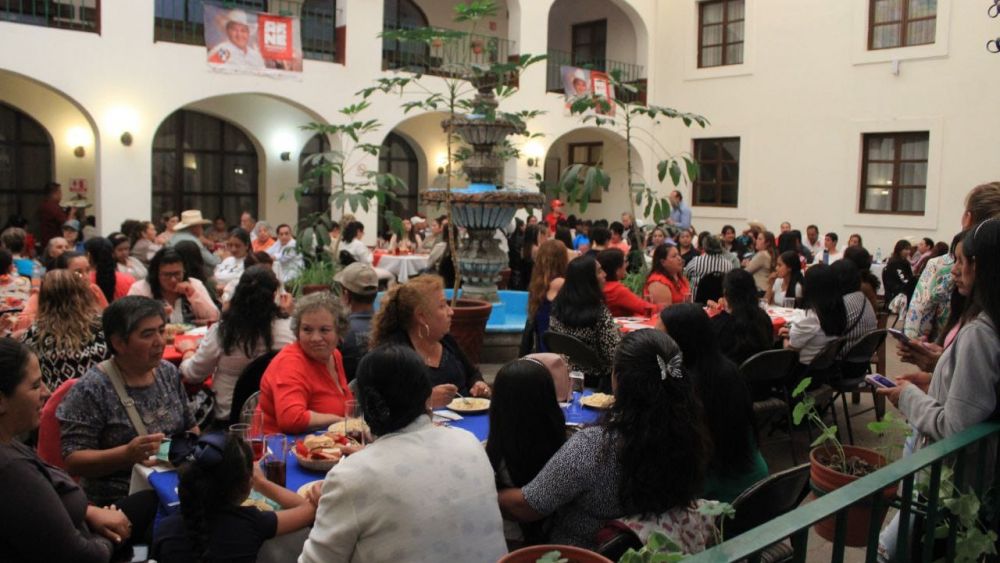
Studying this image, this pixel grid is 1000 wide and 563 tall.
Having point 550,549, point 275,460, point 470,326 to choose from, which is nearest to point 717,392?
point 550,549

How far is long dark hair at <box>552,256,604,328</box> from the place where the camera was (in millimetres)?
5484

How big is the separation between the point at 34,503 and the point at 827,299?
5.01 metres

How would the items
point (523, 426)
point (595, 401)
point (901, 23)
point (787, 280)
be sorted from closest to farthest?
point (523, 426) < point (595, 401) < point (787, 280) < point (901, 23)

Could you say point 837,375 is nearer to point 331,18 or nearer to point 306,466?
point 306,466

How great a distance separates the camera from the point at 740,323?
5484mm

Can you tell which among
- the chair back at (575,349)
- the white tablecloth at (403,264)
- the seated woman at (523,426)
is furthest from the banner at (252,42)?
the seated woman at (523,426)

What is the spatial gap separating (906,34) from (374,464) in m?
16.1

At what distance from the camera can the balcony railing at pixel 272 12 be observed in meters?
14.5

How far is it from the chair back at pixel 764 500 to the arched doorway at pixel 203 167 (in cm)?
1467

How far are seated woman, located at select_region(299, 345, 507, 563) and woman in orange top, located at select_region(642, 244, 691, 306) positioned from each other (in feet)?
16.4

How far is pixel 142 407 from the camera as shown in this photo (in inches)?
131

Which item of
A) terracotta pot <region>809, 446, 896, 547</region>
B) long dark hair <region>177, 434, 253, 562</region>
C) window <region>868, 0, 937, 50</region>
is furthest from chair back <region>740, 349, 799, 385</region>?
window <region>868, 0, 937, 50</region>

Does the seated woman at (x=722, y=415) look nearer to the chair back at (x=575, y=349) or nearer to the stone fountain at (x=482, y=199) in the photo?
the chair back at (x=575, y=349)

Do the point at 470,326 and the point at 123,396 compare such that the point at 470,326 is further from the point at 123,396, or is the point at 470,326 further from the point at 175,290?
the point at 123,396
